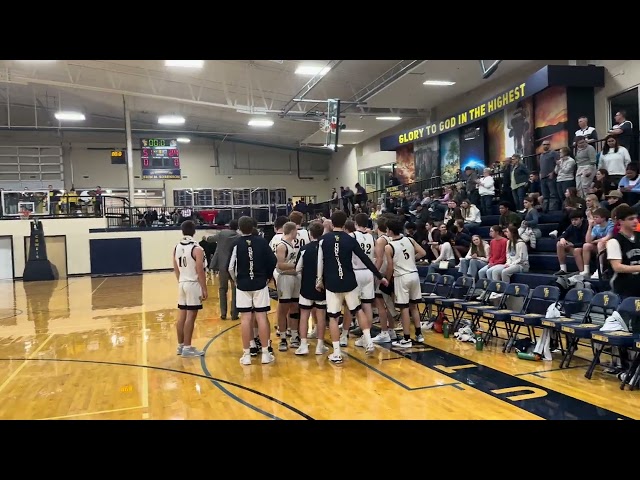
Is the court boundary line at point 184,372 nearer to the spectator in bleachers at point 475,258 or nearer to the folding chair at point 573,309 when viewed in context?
the folding chair at point 573,309

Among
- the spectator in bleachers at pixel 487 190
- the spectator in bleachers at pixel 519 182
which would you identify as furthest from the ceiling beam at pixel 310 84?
the spectator in bleachers at pixel 519 182

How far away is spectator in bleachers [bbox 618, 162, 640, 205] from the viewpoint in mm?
8191

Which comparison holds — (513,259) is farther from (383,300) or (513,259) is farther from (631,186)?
(383,300)

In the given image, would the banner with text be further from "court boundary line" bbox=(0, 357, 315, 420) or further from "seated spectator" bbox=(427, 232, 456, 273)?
"court boundary line" bbox=(0, 357, 315, 420)

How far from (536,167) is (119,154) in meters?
17.4

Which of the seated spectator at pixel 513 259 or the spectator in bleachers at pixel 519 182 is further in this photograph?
the spectator in bleachers at pixel 519 182

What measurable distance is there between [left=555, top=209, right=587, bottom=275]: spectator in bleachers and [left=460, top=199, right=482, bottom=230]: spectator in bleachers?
10.0ft

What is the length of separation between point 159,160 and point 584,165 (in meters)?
18.0

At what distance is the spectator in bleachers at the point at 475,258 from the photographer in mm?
8922

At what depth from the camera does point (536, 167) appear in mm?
13461

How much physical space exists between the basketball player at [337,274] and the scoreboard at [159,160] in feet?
58.6

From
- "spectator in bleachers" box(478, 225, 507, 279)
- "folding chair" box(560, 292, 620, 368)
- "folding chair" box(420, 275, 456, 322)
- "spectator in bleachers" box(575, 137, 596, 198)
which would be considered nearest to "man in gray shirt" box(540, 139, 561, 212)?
"spectator in bleachers" box(575, 137, 596, 198)
